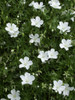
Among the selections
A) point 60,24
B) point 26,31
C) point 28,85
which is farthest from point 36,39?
point 28,85

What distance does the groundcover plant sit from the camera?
10.2 feet

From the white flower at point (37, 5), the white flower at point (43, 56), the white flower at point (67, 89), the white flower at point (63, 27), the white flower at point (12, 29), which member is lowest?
the white flower at point (67, 89)

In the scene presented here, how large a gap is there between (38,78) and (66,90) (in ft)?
1.35

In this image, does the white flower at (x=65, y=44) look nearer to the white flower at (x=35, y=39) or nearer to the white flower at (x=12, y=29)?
the white flower at (x=35, y=39)

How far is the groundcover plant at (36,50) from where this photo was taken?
10.2ft

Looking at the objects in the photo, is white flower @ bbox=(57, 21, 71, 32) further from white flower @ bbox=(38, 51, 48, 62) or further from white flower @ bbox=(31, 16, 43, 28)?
white flower @ bbox=(38, 51, 48, 62)

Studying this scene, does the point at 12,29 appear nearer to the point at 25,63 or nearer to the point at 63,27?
the point at 25,63

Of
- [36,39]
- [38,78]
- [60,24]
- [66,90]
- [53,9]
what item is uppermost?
[53,9]

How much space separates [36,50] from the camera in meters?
3.36

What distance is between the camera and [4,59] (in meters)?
3.32

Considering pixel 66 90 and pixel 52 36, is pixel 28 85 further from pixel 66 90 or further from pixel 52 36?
pixel 52 36

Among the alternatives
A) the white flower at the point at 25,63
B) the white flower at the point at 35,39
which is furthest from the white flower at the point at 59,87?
the white flower at the point at 35,39

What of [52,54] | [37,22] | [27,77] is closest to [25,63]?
[27,77]

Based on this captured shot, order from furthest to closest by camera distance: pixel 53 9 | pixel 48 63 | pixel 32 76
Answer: pixel 53 9
pixel 48 63
pixel 32 76
